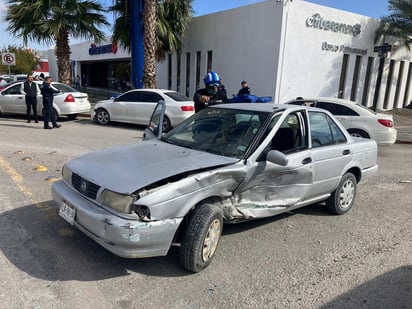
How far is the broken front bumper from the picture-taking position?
2.80 meters

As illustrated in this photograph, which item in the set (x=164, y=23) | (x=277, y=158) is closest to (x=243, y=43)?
(x=164, y=23)

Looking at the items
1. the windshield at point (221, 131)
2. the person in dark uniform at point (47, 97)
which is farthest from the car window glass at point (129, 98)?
the windshield at point (221, 131)

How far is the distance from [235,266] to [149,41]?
1233 centimetres

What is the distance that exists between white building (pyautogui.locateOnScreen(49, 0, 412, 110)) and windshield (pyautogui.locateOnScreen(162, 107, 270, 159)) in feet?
36.8

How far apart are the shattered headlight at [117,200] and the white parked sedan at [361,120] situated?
24.9 ft

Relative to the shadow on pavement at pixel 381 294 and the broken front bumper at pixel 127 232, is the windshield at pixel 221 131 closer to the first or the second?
the broken front bumper at pixel 127 232

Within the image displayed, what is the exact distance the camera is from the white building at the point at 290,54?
14750mm

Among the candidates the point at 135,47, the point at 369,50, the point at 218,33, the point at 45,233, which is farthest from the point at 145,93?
the point at 369,50

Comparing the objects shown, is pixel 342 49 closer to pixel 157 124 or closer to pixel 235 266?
pixel 157 124

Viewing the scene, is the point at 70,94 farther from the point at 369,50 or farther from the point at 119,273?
the point at 369,50

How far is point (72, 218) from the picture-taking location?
3193 millimetres

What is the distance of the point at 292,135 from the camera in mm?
4137

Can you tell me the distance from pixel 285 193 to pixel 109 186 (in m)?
1.95

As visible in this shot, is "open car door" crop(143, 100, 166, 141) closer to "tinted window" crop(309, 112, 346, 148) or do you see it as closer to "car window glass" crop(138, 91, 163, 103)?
"tinted window" crop(309, 112, 346, 148)
